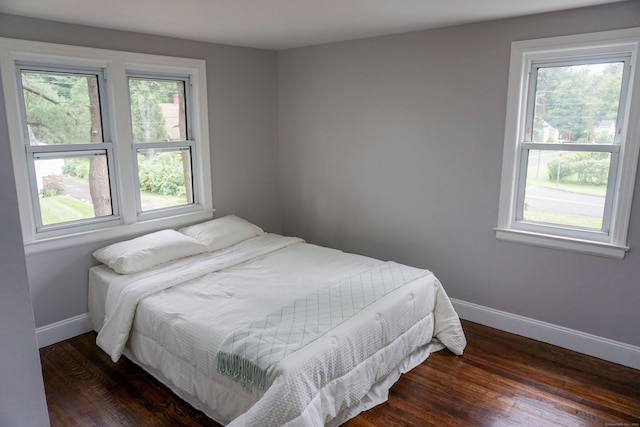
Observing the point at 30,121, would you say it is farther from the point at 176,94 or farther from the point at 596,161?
the point at 596,161

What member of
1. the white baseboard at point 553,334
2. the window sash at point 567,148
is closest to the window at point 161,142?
the white baseboard at point 553,334

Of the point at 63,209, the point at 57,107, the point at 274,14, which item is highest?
the point at 274,14

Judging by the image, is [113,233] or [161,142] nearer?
[113,233]

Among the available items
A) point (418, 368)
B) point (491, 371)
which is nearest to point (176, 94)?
point (418, 368)

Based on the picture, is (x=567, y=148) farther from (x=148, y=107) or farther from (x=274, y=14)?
(x=148, y=107)

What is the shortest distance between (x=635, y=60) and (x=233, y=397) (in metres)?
3.05

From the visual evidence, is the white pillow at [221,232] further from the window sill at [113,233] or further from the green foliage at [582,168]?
the green foliage at [582,168]

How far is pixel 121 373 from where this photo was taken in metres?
2.81

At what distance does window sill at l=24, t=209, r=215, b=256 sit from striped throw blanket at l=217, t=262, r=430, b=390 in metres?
1.68

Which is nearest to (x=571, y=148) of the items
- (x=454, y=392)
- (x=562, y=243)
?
(x=562, y=243)

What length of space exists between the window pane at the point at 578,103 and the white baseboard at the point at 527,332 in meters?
1.35

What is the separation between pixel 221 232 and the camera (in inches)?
146

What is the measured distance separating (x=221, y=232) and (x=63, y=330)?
1372mm

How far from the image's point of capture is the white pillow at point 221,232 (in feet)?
11.9
